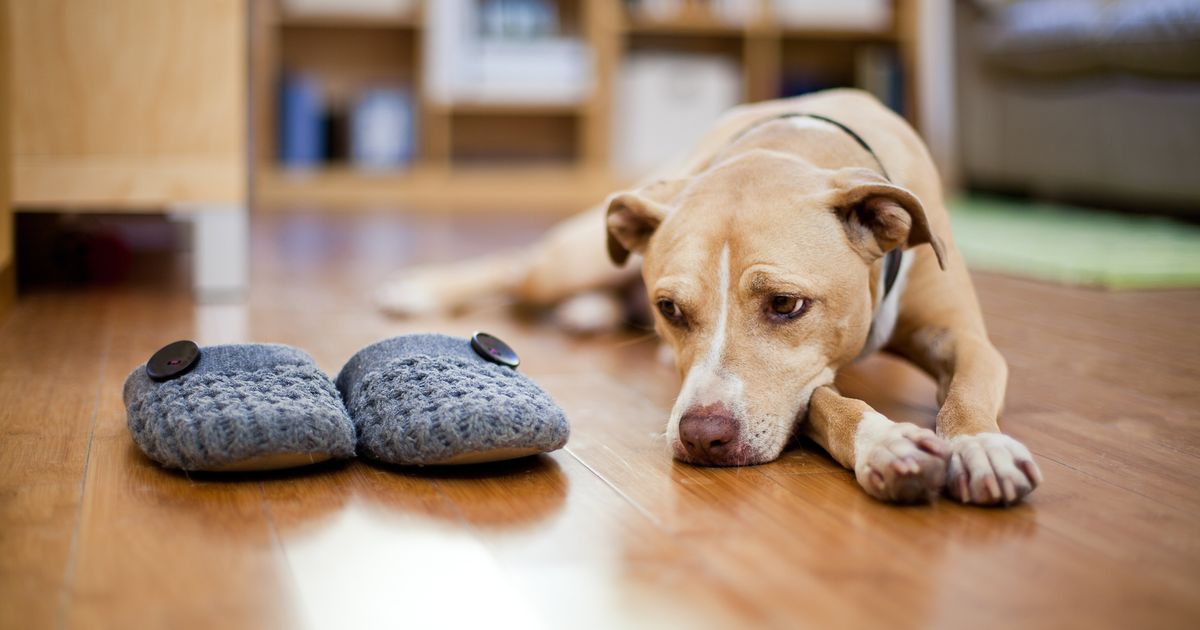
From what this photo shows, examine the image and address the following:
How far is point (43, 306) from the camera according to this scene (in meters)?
2.48

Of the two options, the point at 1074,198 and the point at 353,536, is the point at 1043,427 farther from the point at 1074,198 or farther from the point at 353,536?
the point at 1074,198

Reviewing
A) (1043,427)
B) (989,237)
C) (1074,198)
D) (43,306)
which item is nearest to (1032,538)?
(1043,427)

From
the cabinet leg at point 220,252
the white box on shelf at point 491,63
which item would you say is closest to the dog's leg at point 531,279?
the cabinet leg at point 220,252

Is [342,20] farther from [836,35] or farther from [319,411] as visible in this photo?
[319,411]

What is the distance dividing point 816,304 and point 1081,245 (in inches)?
101

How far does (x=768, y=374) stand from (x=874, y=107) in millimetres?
811

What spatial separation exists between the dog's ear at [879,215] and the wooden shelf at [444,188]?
3.98m

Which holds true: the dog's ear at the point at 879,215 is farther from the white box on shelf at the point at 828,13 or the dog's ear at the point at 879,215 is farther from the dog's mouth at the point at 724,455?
the white box on shelf at the point at 828,13

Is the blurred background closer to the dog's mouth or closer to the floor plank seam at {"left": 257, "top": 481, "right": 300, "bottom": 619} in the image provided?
the floor plank seam at {"left": 257, "top": 481, "right": 300, "bottom": 619}

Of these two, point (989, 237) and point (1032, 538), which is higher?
point (989, 237)

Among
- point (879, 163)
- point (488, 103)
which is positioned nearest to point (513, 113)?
point (488, 103)

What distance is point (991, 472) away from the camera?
1.26 m

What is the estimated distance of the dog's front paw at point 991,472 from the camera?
125 centimetres

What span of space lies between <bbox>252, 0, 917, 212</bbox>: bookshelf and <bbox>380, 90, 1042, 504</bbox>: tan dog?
12.7ft
